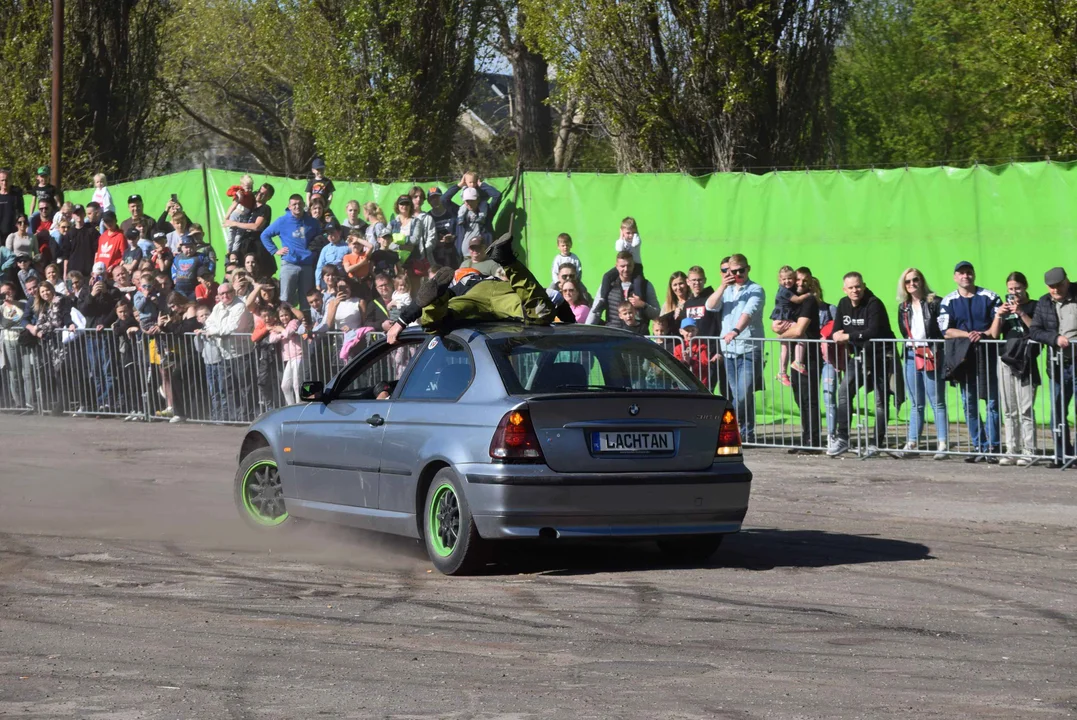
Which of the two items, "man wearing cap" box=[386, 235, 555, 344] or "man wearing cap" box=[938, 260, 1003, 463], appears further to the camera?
"man wearing cap" box=[938, 260, 1003, 463]

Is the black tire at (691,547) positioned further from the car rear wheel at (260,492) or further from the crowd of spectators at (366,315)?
the crowd of spectators at (366,315)

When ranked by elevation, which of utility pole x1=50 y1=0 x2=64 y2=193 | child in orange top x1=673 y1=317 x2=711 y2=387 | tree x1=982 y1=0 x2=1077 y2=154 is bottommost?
child in orange top x1=673 y1=317 x2=711 y2=387

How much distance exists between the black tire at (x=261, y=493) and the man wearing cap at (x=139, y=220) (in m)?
13.6

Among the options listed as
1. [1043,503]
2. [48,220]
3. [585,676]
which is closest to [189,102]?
[48,220]

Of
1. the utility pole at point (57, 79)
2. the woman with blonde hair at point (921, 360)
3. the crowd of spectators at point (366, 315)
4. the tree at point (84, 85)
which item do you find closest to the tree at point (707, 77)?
the crowd of spectators at point (366, 315)

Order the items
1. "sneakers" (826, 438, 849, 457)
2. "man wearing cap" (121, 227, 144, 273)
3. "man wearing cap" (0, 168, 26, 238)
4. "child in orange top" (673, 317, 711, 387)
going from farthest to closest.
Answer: "man wearing cap" (0, 168, 26, 238)
"man wearing cap" (121, 227, 144, 273)
"child in orange top" (673, 317, 711, 387)
"sneakers" (826, 438, 849, 457)

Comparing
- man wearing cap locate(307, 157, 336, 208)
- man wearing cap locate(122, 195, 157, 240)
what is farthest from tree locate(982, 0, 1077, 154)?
man wearing cap locate(122, 195, 157, 240)

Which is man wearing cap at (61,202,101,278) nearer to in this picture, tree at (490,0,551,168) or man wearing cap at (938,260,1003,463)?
man wearing cap at (938,260,1003,463)

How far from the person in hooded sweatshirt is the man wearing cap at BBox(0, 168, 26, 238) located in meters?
16.1

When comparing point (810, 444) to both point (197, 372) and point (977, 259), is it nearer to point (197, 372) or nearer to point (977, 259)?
point (977, 259)

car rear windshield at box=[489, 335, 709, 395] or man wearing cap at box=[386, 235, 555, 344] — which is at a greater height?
man wearing cap at box=[386, 235, 555, 344]

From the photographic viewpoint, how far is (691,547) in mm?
9500

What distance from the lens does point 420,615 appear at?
7.71 meters

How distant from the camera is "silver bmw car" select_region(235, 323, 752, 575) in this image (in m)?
8.69
